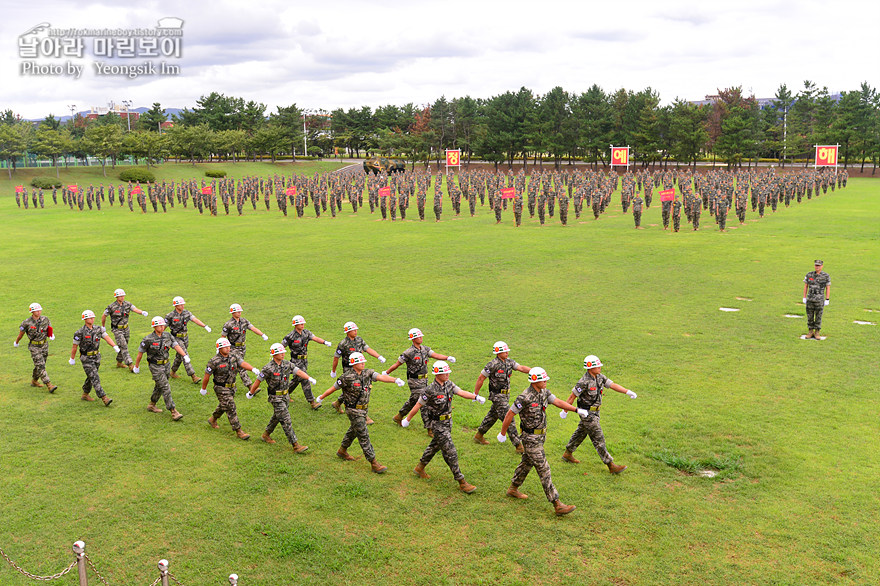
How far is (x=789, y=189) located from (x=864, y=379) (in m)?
37.7

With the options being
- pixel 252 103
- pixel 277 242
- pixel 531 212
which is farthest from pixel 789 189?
pixel 252 103

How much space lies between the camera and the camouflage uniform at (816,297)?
15703 millimetres

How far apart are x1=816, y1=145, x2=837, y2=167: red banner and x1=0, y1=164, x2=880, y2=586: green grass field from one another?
125 feet

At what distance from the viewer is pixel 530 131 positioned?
84.6 m

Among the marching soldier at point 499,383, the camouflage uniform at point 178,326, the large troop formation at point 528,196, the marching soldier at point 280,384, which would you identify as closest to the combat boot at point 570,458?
the marching soldier at point 499,383

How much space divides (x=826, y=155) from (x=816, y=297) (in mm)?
48637

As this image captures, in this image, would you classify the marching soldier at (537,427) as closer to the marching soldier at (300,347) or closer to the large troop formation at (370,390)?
the large troop formation at (370,390)

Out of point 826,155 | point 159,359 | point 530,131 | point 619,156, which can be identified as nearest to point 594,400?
point 159,359

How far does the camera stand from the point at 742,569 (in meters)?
7.49

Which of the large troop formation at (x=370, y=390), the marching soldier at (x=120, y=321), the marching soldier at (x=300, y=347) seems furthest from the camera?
the marching soldier at (x=120, y=321)

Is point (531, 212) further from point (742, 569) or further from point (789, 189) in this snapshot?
point (742, 569)

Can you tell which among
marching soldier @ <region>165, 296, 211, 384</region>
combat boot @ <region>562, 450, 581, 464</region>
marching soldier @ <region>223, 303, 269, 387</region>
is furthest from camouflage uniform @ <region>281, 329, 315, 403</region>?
combat boot @ <region>562, 450, 581, 464</region>

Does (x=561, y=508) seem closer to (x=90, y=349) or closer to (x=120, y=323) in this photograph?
(x=90, y=349)

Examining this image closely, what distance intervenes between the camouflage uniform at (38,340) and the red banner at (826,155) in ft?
194
